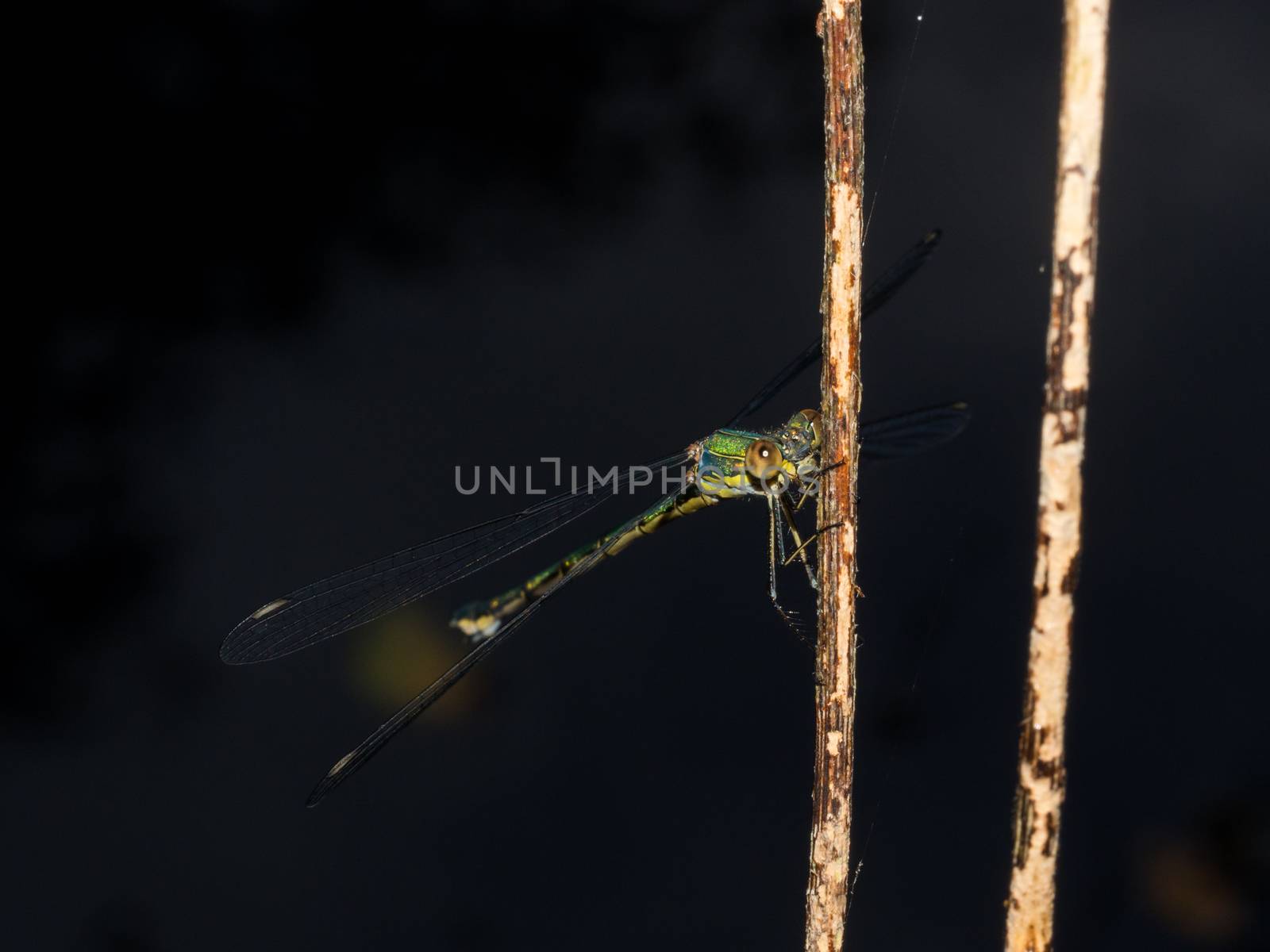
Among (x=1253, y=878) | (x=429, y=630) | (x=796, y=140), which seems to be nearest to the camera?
(x=1253, y=878)

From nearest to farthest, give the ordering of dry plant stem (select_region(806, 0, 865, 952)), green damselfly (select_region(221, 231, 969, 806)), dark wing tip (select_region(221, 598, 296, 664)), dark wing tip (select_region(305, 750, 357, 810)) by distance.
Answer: dry plant stem (select_region(806, 0, 865, 952)) → dark wing tip (select_region(305, 750, 357, 810)) → green damselfly (select_region(221, 231, 969, 806)) → dark wing tip (select_region(221, 598, 296, 664))

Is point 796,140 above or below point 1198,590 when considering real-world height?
above

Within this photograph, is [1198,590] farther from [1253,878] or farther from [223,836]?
[223,836]

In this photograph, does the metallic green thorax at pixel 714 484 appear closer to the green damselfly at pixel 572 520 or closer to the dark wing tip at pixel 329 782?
the green damselfly at pixel 572 520

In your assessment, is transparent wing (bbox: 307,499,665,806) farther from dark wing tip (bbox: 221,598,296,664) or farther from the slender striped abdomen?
dark wing tip (bbox: 221,598,296,664)

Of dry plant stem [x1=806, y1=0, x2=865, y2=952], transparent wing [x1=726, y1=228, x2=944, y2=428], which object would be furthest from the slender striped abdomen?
dry plant stem [x1=806, y1=0, x2=865, y2=952]

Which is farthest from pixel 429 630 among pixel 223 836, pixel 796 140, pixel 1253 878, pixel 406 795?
pixel 1253 878

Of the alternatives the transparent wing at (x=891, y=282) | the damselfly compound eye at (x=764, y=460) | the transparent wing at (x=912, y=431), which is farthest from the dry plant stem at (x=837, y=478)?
the transparent wing at (x=912, y=431)
